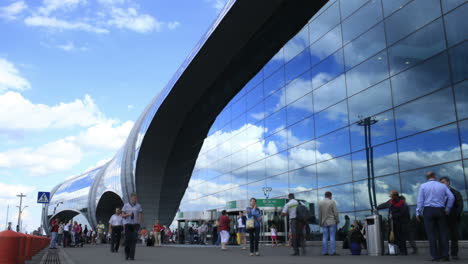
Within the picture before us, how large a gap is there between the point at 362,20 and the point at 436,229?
10.8 m

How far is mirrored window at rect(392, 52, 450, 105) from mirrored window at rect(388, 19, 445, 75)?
238 mm

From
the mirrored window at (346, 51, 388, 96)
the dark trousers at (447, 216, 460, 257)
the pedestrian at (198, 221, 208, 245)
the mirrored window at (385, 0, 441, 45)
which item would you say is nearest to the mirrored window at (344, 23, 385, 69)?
the mirrored window at (346, 51, 388, 96)

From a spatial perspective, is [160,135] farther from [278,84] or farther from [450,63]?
[450,63]

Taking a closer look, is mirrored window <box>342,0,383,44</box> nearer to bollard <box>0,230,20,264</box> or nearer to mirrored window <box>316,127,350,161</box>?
mirrored window <box>316,127,350,161</box>

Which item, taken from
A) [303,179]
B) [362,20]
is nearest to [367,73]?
[362,20]

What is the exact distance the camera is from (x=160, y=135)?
4097 centimetres

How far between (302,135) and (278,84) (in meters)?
4.09

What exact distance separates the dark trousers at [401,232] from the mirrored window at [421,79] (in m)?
4.47

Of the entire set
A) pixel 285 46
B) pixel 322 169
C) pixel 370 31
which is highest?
pixel 285 46

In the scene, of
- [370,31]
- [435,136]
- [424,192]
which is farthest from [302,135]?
[424,192]

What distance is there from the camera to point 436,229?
8547mm

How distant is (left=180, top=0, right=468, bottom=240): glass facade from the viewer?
13172 mm

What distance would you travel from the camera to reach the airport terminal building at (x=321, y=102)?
1352cm

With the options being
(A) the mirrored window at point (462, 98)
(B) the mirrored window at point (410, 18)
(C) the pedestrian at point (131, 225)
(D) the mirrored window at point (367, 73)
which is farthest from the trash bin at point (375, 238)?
(B) the mirrored window at point (410, 18)
